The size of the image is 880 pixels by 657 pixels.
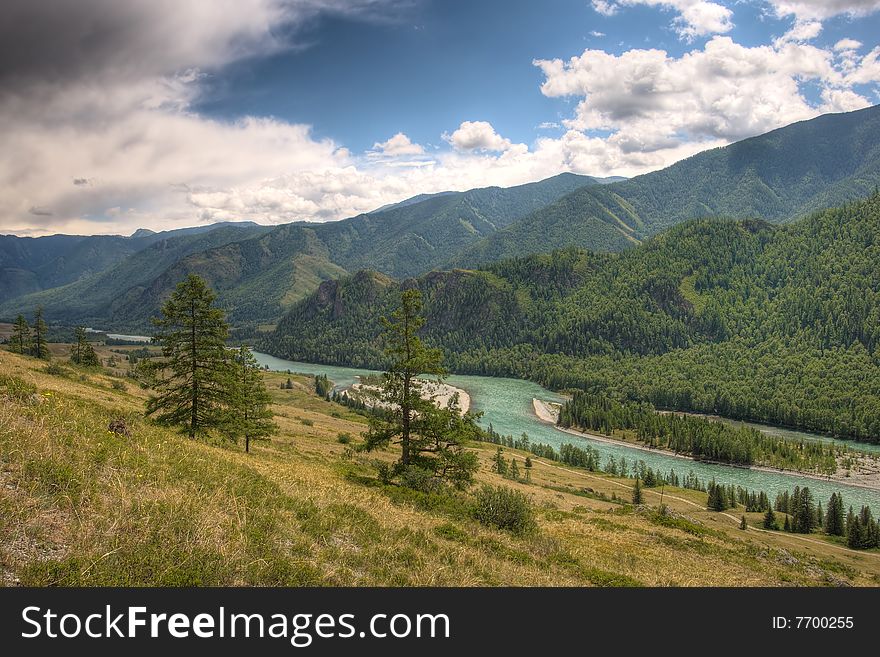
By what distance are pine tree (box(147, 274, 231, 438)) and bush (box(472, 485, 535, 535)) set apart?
21107mm

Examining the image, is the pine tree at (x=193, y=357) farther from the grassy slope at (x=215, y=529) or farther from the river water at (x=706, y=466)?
the river water at (x=706, y=466)

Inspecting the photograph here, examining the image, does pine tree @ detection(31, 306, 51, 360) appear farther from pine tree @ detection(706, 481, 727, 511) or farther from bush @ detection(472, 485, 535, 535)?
pine tree @ detection(706, 481, 727, 511)

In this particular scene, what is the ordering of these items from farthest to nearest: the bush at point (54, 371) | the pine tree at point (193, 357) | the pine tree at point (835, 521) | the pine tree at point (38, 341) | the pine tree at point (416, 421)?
the pine tree at point (835, 521)
the pine tree at point (38, 341)
the bush at point (54, 371)
the pine tree at point (193, 357)
the pine tree at point (416, 421)

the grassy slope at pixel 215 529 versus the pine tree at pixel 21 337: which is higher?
the pine tree at pixel 21 337

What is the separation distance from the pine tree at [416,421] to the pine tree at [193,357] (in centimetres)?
1292

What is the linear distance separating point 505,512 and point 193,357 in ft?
79.8

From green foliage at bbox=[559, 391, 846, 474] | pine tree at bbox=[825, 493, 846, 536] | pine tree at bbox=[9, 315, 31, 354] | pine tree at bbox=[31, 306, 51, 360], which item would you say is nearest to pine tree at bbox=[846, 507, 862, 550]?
pine tree at bbox=[825, 493, 846, 536]

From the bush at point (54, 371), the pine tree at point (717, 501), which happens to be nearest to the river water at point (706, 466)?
the pine tree at point (717, 501)

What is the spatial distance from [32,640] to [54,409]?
1338 cm

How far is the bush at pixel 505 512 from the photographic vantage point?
23.7 m

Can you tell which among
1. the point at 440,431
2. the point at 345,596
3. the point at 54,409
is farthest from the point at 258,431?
the point at 345,596

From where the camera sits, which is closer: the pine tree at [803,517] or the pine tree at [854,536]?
the pine tree at [854,536]

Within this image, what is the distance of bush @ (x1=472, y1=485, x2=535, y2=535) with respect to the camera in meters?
23.7

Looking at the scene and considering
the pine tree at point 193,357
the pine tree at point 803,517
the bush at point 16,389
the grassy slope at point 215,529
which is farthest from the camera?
the pine tree at point 803,517
